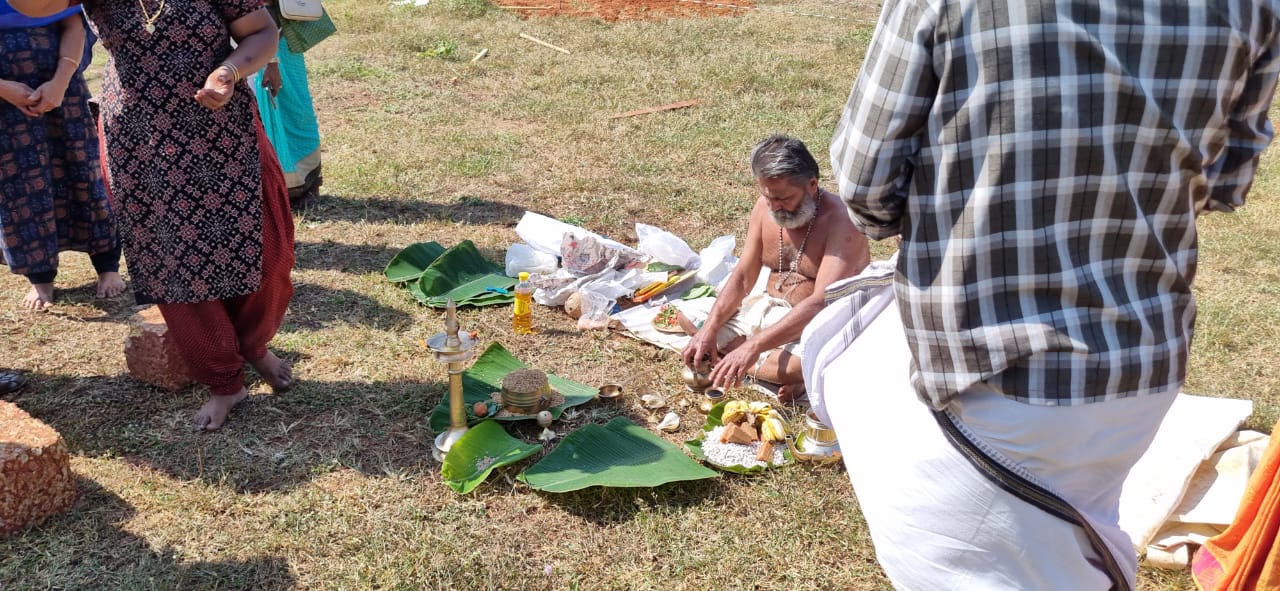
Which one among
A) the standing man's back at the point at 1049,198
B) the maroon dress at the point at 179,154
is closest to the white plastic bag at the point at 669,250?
the maroon dress at the point at 179,154

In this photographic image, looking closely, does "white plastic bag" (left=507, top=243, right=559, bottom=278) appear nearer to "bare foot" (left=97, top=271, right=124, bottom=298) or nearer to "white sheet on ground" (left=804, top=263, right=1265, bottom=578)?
"bare foot" (left=97, top=271, right=124, bottom=298)

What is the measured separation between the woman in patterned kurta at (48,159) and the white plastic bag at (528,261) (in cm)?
202

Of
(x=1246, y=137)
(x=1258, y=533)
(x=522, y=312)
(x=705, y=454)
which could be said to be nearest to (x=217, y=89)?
(x=522, y=312)

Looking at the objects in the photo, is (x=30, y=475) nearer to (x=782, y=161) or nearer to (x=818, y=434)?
(x=818, y=434)

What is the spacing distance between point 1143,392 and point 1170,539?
1.64 m

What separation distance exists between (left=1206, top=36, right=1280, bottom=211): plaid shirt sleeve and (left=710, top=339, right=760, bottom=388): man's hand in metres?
1.85

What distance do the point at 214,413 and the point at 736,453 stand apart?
207 cm

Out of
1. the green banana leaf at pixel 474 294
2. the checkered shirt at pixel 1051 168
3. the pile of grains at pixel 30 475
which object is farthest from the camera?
the green banana leaf at pixel 474 294

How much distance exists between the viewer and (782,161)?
3.63 meters

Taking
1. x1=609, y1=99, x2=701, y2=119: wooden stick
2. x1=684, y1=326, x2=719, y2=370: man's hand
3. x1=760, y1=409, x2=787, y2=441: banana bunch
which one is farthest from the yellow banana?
x1=609, y1=99, x2=701, y2=119: wooden stick

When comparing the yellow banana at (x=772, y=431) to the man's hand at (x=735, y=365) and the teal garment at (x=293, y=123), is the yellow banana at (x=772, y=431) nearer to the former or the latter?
the man's hand at (x=735, y=365)

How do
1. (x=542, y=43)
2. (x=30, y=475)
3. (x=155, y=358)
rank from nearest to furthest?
1. (x=30, y=475)
2. (x=155, y=358)
3. (x=542, y=43)

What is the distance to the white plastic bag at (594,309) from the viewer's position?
4.77m

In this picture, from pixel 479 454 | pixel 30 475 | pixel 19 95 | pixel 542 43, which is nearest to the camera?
pixel 30 475
